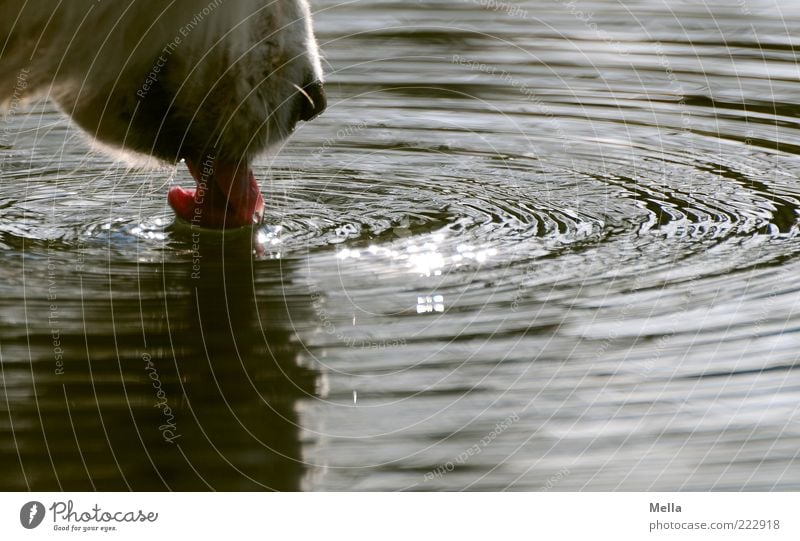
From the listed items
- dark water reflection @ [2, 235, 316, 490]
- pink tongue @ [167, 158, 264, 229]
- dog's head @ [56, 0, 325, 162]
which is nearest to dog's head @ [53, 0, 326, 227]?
dog's head @ [56, 0, 325, 162]

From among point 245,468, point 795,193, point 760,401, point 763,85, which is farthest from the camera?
point 763,85

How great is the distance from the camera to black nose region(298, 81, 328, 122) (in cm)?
312

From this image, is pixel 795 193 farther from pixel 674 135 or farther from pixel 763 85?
pixel 763 85

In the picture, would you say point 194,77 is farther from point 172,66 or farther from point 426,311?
point 426,311

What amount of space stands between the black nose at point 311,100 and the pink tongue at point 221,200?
0.30 metres

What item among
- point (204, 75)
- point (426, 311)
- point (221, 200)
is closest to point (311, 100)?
point (204, 75)

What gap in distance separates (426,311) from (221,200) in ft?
2.58

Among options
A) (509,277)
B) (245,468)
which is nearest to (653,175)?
(509,277)

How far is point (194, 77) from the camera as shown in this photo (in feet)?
9.99

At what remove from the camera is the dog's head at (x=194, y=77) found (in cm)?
297

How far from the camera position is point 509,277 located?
3488mm

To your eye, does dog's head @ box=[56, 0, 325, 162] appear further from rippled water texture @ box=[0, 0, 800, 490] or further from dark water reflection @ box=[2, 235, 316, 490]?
dark water reflection @ box=[2, 235, 316, 490]

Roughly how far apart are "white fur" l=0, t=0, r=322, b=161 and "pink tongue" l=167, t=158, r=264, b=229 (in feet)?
0.76

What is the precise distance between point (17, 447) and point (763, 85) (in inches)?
165
